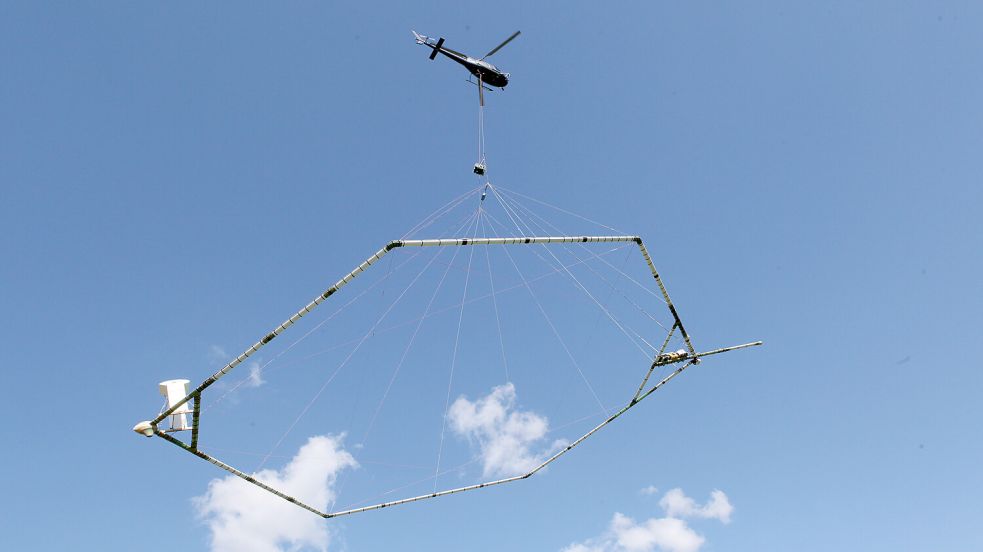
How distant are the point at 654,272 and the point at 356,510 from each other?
1599cm

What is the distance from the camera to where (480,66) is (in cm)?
2616

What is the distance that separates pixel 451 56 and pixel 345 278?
1447 centimetres

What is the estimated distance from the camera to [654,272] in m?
23.4

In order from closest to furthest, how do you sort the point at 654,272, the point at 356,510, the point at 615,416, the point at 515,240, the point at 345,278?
the point at 345,278, the point at 515,240, the point at 356,510, the point at 654,272, the point at 615,416

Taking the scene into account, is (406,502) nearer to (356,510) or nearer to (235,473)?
(356,510)

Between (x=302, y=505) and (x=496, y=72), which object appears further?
(x=496, y=72)

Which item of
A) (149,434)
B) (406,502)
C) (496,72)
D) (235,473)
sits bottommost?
(406,502)

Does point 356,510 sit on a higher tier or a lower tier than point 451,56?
lower

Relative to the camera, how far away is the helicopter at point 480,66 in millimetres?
24297

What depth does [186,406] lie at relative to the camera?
17.6 metres

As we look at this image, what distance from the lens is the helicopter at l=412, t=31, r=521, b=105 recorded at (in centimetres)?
2430

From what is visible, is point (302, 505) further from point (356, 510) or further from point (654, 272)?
point (654, 272)

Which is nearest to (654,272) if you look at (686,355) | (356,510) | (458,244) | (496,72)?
(686,355)

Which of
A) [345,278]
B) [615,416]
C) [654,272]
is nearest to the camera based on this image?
[345,278]
